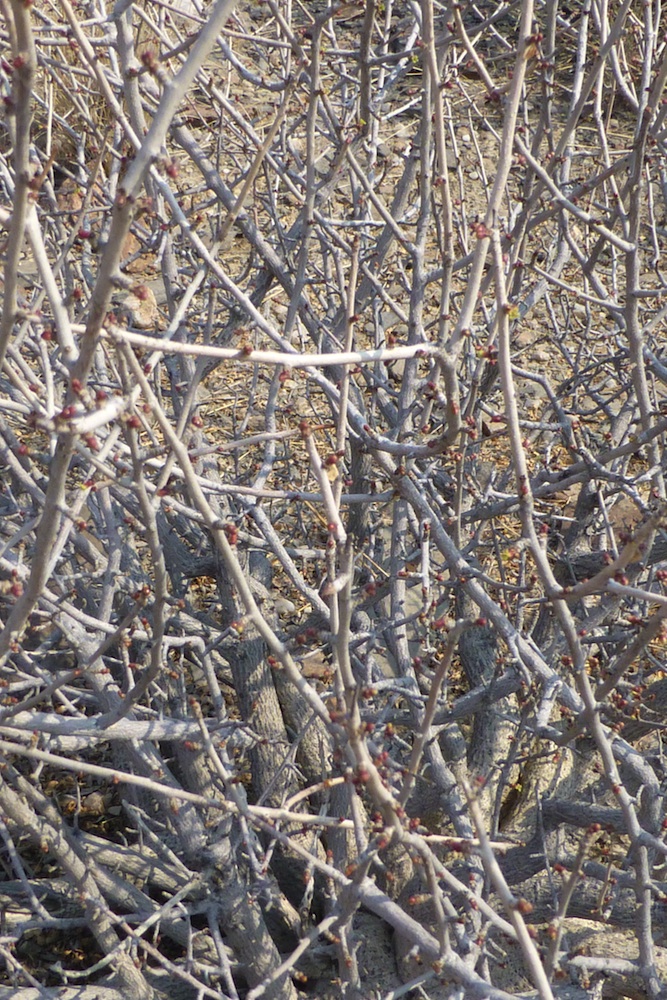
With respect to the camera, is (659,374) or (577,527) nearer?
(659,374)

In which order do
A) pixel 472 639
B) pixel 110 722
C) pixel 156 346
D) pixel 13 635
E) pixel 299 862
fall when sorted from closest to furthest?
pixel 156 346 → pixel 13 635 → pixel 110 722 → pixel 299 862 → pixel 472 639

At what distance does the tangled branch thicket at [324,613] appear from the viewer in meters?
1.60

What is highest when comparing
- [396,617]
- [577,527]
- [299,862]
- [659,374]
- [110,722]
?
[659,374]

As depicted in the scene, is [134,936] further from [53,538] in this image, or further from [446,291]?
[446,291]

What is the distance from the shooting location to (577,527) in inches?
121

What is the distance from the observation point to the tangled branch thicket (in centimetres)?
160

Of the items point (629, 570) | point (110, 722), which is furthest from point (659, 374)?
point (110, 722)

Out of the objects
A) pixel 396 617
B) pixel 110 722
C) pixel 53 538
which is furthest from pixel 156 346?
pixel 396 617

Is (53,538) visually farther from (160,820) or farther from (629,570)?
(160,820)

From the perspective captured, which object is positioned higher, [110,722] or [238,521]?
[238,521]

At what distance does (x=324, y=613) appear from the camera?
2361mm

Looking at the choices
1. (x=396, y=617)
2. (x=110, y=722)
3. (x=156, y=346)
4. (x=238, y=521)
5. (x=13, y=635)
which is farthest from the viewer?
(x=396, y=617)

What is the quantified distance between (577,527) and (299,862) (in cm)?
133

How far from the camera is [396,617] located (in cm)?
260
